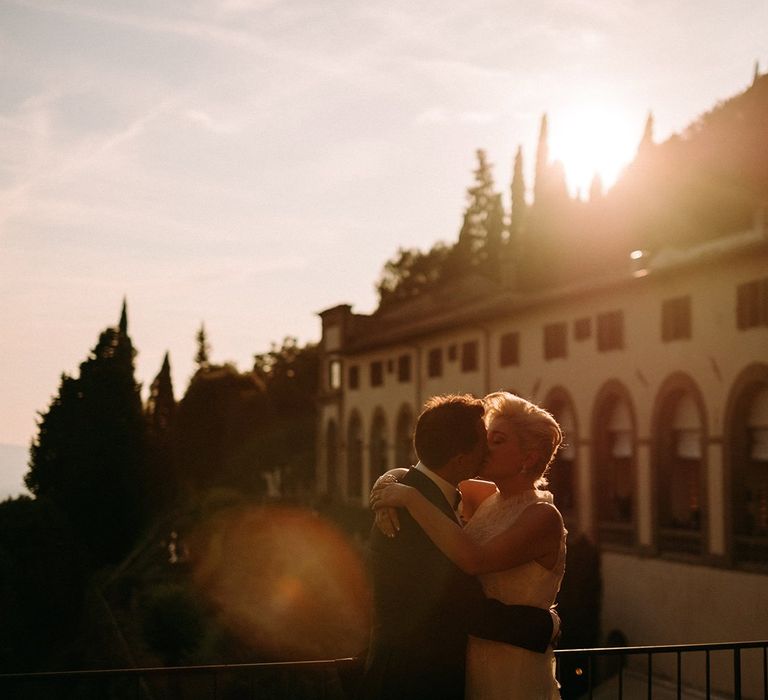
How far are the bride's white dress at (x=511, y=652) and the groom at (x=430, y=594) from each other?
3.3 inches

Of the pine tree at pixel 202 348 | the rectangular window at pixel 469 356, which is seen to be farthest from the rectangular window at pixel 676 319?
the pine tree at pixel 202 348

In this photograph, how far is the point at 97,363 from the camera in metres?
47.0

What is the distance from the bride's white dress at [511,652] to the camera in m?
4.11

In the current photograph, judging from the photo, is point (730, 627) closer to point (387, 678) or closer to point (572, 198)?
point (387, 678)

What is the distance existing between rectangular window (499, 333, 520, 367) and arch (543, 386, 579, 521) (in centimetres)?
253

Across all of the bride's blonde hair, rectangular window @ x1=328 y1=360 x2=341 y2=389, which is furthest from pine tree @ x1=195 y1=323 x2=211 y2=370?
the bride's blonde hair

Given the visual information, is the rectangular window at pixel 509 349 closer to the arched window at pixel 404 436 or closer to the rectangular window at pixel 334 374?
the arched window at pixel 404 436

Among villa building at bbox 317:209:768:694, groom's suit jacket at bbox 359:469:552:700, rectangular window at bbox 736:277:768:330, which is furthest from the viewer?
villa building at bbox 317:209:768:694

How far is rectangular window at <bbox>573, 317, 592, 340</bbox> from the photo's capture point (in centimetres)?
3116

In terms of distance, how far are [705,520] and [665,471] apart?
2.07 m

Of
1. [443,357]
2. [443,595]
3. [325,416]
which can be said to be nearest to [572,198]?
[325,416]

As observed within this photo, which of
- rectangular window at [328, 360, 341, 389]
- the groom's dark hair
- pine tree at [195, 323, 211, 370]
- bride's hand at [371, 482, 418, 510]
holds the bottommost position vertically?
bride's hand at [371, 482, 418, 510]

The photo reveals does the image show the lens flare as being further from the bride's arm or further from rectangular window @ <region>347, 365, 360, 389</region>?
the bride's arm

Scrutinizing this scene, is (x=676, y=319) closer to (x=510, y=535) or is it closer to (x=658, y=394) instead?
(x=658, y=394)
